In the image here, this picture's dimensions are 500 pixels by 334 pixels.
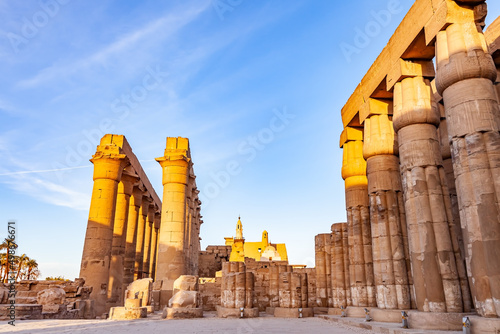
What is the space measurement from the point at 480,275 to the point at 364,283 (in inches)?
250

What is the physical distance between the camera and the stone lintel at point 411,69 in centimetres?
1007

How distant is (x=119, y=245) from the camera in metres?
20.6

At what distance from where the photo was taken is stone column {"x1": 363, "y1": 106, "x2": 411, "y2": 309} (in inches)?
397

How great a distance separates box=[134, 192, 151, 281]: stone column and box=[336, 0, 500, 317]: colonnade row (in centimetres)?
1813

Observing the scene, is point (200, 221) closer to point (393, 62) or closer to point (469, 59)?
point (393, 62)

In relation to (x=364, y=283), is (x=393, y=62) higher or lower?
higher

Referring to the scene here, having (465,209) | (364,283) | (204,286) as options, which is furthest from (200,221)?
(465,209)

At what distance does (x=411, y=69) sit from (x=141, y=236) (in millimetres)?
22966

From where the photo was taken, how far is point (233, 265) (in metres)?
16.3

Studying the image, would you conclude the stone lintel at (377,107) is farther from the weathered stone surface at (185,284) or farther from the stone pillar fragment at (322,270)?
the weathered stone surface at (185,284)

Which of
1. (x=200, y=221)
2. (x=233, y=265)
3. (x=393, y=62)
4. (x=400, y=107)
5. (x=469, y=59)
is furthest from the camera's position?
(x=200, y=221)

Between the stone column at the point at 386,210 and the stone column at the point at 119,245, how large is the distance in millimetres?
15229

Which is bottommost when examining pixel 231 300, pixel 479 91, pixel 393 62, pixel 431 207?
pixel 231 300

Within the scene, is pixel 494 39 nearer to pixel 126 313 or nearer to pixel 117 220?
pixel 126 313
